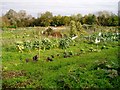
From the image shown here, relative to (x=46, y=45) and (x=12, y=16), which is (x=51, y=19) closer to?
(x=12, y=16)

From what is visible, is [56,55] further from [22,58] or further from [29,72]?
[29,72]

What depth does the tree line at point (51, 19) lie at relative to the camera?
2445cm

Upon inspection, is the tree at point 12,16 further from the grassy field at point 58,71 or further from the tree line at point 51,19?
the grassy field at point 58,71

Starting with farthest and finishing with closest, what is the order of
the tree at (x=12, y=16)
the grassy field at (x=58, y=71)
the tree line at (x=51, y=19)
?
1. the tree at (x=12, y=16)
2. the tree line at (x=51, y=19)
3. the grassy field at (x=58, y=71)

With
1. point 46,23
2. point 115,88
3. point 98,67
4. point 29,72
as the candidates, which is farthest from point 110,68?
point 46,23

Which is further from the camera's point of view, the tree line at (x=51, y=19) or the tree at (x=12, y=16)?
the tree at (x=12, y=16)

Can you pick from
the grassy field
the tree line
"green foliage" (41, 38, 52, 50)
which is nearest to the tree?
the tree line

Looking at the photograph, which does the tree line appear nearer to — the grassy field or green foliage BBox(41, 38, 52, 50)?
green foliage BBox(41, 38, 52, 50)

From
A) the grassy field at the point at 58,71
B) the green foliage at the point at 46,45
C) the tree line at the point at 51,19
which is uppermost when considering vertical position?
the tree line at the point at 51,19

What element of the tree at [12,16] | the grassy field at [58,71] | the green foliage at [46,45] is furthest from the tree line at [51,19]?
the grassy field at [58,71]

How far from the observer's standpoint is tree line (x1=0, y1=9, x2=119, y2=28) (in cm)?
2445

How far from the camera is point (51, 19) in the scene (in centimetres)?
2500

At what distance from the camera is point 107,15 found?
2470 cm

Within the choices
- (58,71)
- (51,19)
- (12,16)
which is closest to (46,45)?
(58,71)
